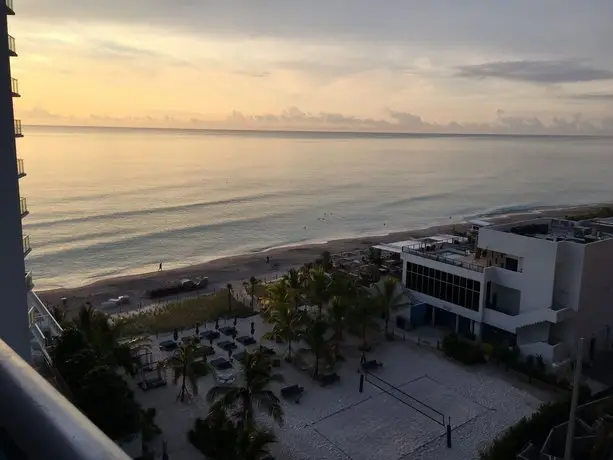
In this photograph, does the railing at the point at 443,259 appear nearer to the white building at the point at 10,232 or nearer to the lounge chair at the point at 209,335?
the lounge chair at the point at 209,335

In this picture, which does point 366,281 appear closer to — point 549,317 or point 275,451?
point 549,317

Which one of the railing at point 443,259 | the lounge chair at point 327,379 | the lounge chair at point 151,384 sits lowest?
the lounge chair at point 151,384

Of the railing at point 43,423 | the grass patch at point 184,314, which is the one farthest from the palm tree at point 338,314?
the railing at point 43,423

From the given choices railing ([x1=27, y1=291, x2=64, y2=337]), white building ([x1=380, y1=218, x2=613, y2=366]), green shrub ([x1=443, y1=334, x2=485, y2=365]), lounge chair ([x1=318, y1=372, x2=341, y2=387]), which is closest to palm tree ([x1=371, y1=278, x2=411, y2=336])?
white building ([x1=380, y1=218, x2=613, y2=366])

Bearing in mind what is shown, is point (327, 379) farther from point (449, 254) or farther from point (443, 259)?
point (449, 254)

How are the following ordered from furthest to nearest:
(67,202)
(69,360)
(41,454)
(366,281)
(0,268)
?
(67,202), (366,281), (69,360), (0,268), (41,454)

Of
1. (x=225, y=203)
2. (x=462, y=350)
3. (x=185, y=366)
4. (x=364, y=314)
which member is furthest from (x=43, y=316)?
(x=225, y=203)

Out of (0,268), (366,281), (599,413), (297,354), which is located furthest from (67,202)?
(599,413)
